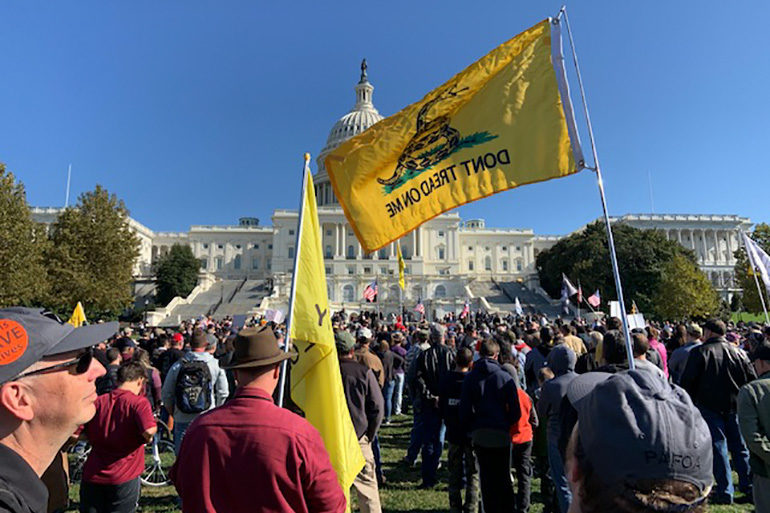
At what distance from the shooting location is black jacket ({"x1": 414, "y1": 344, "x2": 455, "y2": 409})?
7641 millimetres

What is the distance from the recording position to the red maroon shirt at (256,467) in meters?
2.26

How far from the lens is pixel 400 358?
11188 millimetres

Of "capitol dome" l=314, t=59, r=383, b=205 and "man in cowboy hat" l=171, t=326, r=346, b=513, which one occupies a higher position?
"capitol dome" l=314, t=59, r=383, b=205

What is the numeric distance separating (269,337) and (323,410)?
100 cm

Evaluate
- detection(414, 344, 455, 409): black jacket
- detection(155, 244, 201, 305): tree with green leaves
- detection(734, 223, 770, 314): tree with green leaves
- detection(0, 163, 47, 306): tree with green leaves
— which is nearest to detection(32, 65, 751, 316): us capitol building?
detection(155, 244, 201, 305): tree with green leaves

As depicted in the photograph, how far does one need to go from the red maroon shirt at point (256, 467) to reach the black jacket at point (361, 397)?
299 centimetres

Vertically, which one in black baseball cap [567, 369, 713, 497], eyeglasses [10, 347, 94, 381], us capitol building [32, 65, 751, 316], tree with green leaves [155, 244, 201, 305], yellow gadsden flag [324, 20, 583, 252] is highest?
us capitol building [32, 65, 751, 316]

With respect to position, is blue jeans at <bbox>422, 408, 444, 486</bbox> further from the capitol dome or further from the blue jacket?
the capitol dome

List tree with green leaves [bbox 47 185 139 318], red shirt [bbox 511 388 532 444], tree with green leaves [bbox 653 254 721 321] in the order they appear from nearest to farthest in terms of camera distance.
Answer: red shirt [bbox 511 388 532 444] < tree with green leaves [bbox 47 185 139 318] < tree with green leaves [bbox 653 254 721 321]

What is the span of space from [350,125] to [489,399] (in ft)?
333

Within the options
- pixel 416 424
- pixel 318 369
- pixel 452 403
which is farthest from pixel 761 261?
pixel 318 369

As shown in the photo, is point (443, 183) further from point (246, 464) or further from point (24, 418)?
point (24, 418)

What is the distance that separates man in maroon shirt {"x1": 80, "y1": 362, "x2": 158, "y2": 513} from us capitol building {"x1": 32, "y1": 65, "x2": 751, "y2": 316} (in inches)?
2800

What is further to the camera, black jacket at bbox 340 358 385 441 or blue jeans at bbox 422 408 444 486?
blue jeans at bbox 422 408 444 486
